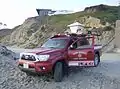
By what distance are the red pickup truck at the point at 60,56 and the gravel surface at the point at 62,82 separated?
0.45m

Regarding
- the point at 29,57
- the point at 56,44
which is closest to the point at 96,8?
the point at 56,44

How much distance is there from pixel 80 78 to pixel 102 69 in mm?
2785

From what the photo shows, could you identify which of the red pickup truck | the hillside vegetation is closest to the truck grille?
the red pickup truck

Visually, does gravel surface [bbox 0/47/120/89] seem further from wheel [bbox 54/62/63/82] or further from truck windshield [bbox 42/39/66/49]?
truck windshield [bbox 42/39/66/49]

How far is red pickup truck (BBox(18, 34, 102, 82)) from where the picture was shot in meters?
11.7

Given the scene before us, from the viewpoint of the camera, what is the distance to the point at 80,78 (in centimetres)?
1303

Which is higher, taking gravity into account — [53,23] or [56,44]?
[56,44]

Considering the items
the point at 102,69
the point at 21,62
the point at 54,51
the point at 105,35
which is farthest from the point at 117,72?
the point at 105,35

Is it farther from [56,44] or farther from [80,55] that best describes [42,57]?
[80,55]

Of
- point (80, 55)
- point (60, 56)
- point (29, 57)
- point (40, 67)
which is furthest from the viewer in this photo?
point (80, 55)

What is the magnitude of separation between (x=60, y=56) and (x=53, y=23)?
56674mm

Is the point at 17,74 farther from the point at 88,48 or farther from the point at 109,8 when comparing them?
the point at 109,8

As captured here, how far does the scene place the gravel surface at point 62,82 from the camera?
456 inches

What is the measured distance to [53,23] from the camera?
68.7 metres
